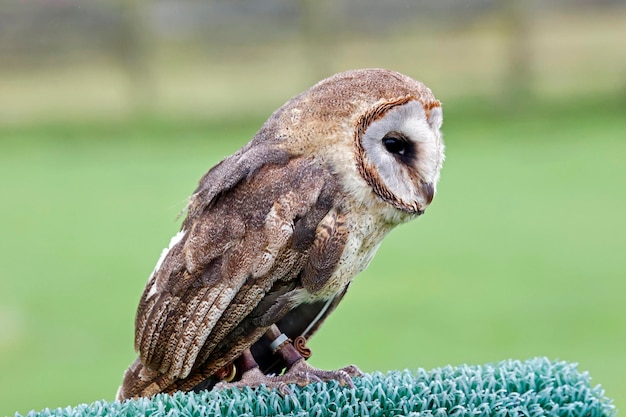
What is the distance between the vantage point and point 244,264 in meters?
2.18

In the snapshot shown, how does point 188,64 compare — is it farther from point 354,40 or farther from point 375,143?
point 375,143

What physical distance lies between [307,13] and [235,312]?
11.6 metres

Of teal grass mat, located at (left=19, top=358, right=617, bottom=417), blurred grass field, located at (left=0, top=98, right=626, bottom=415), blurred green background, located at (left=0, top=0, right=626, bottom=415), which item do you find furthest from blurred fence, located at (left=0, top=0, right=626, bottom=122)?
teal grass mat, located at (left=19, top=358, right=617, bottom=417)

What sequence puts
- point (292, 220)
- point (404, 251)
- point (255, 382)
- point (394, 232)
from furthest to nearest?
point (394, 232), point (404, 251), point (255, 382), point (292, 220)

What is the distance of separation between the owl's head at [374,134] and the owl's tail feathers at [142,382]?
60 cm

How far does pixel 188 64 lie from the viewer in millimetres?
14453

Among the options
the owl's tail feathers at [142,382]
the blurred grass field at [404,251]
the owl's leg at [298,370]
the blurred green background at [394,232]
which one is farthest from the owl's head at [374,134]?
the blurred green background at [394,232]

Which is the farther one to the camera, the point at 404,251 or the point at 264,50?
the point at 264,50

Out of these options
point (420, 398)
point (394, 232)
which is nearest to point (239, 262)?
point (420, 398)

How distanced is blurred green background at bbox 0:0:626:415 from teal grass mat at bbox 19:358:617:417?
3.39 meters

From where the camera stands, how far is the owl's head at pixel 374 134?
2174 millimetres

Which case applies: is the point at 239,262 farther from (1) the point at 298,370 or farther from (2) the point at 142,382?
(2) the point at 142,382

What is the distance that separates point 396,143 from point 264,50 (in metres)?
12.2

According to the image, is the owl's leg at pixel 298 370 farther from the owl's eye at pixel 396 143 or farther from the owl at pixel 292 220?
the owl's eye at pixel 396 143
